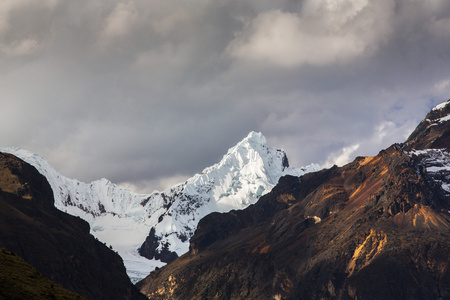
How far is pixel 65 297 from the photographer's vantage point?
91625 millimetres

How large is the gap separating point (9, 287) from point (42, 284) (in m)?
8.05

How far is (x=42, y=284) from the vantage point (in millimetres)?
92125

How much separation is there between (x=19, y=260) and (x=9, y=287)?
13.8 metres

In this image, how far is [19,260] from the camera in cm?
9794

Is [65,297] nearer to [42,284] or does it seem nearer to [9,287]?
[42,284]

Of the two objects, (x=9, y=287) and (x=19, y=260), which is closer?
(x=9, y=287)

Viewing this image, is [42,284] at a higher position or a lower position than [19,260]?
lower

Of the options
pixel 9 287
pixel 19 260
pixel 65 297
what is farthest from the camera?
pixel 19 260

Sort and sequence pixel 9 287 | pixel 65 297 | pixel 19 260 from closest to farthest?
pixel 9 287 < pixel 65 297 < pixel 19 260

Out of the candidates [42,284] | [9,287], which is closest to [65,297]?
[42,284]

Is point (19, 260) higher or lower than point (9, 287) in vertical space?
higher

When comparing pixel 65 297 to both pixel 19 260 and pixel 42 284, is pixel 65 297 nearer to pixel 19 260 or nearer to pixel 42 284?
pixel 42 284

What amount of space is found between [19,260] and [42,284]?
29.8 feet

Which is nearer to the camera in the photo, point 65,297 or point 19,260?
point 65,297
